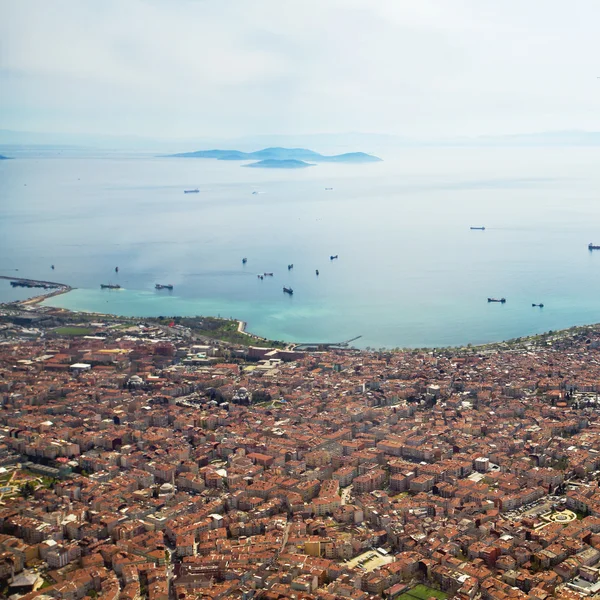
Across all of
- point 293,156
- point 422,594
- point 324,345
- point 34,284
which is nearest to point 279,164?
point 293,156

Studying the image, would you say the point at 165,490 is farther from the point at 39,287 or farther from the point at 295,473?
the point at 39,287

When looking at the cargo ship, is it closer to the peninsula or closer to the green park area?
the green park area

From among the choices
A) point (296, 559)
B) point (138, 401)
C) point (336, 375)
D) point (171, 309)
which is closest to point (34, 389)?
point (138, 401)

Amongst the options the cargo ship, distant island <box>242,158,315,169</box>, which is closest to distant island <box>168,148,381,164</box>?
distant island <box>242,158,315,169</box>

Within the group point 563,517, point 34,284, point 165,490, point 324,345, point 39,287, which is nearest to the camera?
point 563,517

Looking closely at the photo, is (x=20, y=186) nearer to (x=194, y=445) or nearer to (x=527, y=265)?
(x=527, y=265)
